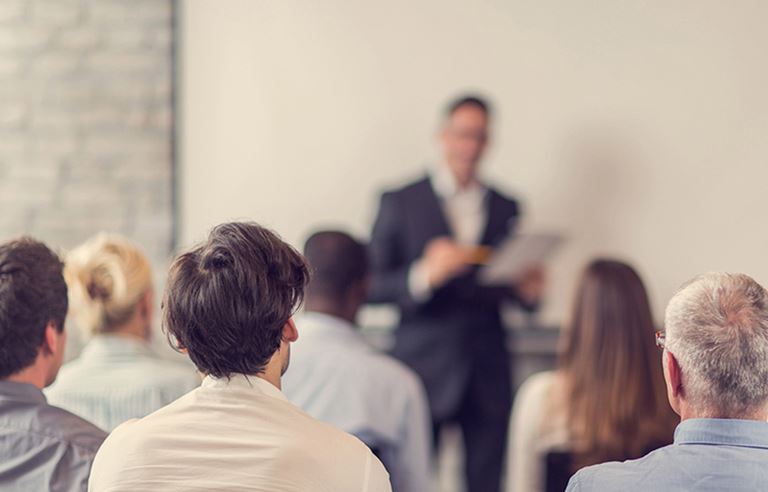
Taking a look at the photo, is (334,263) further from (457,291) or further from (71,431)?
(457,291)

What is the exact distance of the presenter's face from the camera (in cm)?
424

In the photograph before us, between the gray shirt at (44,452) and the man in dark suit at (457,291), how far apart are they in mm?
2330

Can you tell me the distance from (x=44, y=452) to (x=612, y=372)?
1611 millimetres

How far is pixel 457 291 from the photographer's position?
4.20 meters

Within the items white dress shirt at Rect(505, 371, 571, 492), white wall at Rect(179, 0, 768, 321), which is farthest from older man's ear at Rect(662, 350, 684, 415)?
white wall at Rect(179, 0, 768, 321)

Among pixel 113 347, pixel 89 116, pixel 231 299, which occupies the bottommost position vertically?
pixel 113 347

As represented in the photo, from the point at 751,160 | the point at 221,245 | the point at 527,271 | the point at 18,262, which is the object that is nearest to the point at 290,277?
the point at 221,245

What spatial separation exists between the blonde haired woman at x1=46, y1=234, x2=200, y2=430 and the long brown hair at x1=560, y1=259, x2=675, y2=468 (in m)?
0.99

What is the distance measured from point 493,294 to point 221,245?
2.66m

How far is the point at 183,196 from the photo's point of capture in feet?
16.3

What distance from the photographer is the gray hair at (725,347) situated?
1535 millimetres

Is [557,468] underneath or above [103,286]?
underneath

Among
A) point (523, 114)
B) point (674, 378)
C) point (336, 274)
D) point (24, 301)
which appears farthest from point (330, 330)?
point (523, 114)

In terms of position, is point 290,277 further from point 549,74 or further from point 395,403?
point 549,74
